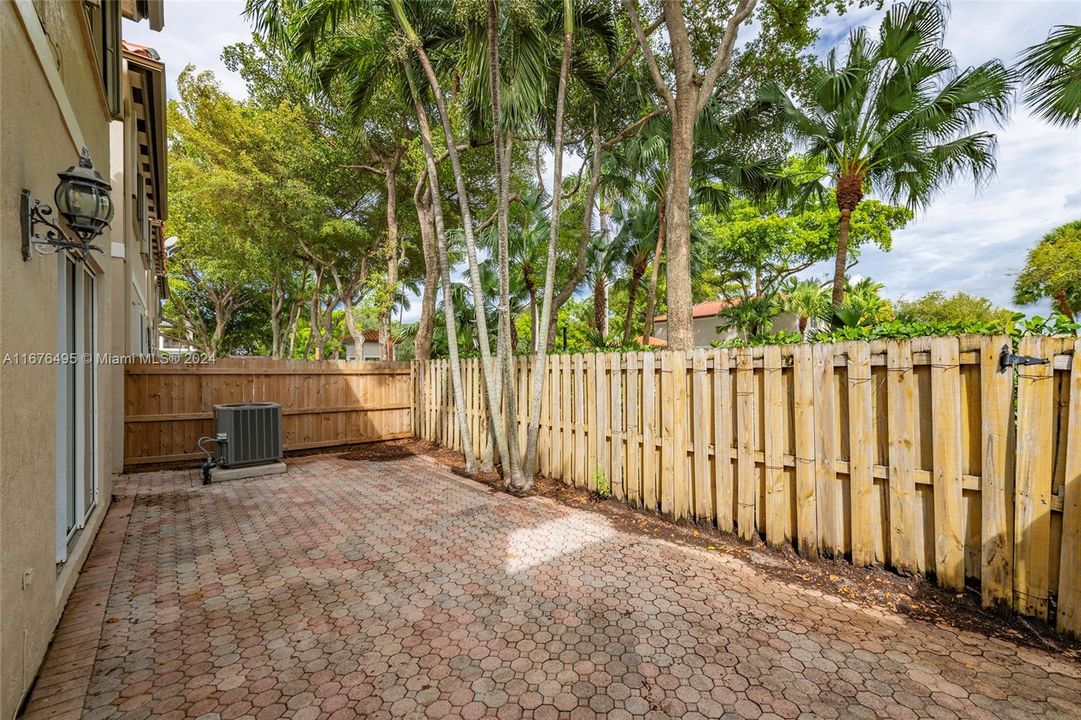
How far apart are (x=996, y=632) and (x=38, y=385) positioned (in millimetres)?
5376

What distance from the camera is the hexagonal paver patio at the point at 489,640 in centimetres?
203

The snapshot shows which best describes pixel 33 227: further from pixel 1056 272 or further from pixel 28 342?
pixel 1056 272

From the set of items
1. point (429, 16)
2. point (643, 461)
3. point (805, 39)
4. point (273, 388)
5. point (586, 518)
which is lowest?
point (586, 518)

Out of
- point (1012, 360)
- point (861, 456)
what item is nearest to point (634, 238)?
point (861, 456)

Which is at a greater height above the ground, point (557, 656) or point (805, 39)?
point (805, 39)

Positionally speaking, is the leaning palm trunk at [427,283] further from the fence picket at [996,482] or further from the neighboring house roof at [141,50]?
the fence picket at [996,482]

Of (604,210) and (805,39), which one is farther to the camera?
(604,210)

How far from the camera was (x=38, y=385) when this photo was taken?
228cm

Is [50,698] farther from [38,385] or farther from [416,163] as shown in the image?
[416,163]

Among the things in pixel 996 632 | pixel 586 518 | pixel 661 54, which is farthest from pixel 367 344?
pixel 996 632

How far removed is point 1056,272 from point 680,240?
26423 millimetres

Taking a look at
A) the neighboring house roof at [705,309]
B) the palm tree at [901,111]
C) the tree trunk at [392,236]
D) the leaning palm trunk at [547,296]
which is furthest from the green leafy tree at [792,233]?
the leaning palm trunk at [547,296]

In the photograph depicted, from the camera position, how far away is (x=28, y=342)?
6.97 ft

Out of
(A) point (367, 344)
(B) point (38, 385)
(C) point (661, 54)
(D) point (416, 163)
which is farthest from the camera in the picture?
(A) point (367, 344)
